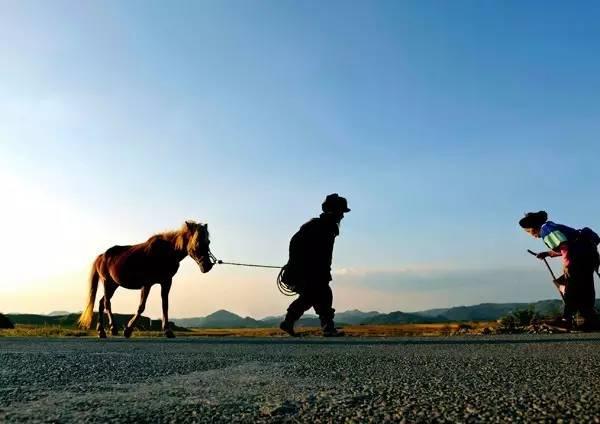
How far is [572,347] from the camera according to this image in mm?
5602

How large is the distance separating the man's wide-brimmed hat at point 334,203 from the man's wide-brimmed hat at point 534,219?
9.57ft

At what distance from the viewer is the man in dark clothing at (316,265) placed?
970 centimetres

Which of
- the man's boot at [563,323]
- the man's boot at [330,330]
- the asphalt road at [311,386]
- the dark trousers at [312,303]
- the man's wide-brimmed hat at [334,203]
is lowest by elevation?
the asphalt road at [311,386]

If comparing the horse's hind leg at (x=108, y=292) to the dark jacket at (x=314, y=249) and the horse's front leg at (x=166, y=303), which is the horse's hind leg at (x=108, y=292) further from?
the dark jacket at (x=314, y=249)

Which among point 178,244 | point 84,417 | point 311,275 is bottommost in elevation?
point 84,417

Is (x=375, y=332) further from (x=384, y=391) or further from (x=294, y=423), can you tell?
(x=294, y=423)

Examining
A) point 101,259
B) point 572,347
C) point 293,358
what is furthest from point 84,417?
point 101,259

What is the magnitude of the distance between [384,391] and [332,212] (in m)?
7.19

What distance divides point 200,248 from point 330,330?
3.21m

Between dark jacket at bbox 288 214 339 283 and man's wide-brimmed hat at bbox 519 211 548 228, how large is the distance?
305 centimetres

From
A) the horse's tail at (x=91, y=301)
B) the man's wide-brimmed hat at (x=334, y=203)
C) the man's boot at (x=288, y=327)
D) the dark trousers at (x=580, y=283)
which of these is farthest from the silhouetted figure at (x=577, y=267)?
the horse's tail at (x=91, y=301)

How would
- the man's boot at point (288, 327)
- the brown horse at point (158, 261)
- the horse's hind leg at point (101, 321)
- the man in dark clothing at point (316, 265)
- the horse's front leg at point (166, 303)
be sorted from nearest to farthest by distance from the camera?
the man's boot at point (288, 327), the man in dark clothing at point (316, 265), the horse's front leg at point (166, 303), the horse's hind leg at point (101, 321), the brown horse at point (158, 261)

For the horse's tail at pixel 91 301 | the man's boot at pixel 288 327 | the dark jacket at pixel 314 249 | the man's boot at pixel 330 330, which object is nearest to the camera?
the man's boot at pixel 330 330

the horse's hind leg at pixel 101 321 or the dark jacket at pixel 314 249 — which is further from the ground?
the dark jacket at pixel 314 249
